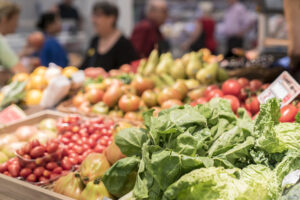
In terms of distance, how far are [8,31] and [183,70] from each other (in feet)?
8.81

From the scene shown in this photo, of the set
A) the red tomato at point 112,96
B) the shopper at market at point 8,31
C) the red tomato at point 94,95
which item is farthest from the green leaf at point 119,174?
the shopper at market at point 8,31

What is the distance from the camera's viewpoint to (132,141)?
4.51ft

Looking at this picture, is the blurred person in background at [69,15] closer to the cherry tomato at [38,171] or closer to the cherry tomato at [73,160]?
the cherry tomato at [73,160]

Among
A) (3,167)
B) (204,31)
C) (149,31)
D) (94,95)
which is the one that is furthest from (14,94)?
(204,31)

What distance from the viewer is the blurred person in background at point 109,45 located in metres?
4.76

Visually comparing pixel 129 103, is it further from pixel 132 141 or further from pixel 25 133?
pixel 132 141

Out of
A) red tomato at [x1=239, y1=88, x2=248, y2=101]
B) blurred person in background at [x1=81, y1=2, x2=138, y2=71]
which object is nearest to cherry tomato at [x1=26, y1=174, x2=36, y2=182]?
red tomato at [x1=239, y1=88, x2=248, y2=101]

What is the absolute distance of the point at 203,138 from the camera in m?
1.27

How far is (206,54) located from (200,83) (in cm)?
154

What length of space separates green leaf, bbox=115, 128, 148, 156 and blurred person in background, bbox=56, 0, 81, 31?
815 centimetres

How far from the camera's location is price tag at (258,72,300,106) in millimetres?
1709

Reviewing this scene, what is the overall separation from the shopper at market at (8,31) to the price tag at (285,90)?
330cm

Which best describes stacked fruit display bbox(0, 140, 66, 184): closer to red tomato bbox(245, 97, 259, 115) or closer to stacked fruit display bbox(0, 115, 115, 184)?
stacked fruit display bbox(0, 115, 115, 184)

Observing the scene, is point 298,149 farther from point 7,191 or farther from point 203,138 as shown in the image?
point 7,191
